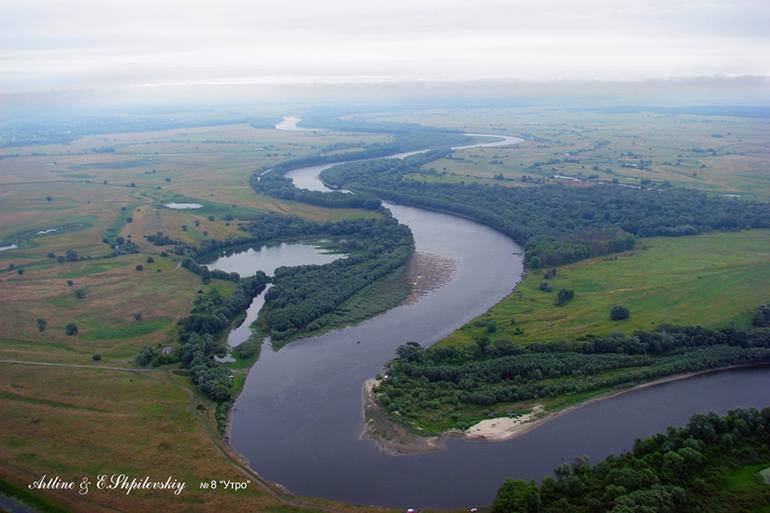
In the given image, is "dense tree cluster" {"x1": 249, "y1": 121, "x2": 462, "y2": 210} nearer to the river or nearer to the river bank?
the river

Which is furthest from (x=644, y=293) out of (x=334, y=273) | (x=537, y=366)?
(x=334, y=273)

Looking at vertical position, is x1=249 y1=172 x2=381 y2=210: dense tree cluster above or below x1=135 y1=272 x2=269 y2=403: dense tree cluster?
above

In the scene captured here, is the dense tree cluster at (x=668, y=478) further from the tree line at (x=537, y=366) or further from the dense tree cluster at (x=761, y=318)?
the dense tree cluster at (x=761, y=318)

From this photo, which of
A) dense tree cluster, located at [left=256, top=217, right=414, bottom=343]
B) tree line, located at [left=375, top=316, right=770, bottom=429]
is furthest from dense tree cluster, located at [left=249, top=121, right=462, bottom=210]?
tree line, located at [left=375, top=316, right=770, bottom=429]

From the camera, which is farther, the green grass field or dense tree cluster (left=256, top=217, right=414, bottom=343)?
dense tree cluster (left=256, top=217, right=414, bottom=343)

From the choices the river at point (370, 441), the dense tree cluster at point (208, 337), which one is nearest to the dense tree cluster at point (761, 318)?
the river at point (370, 441)

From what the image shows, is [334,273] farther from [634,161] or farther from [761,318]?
[634,161]
